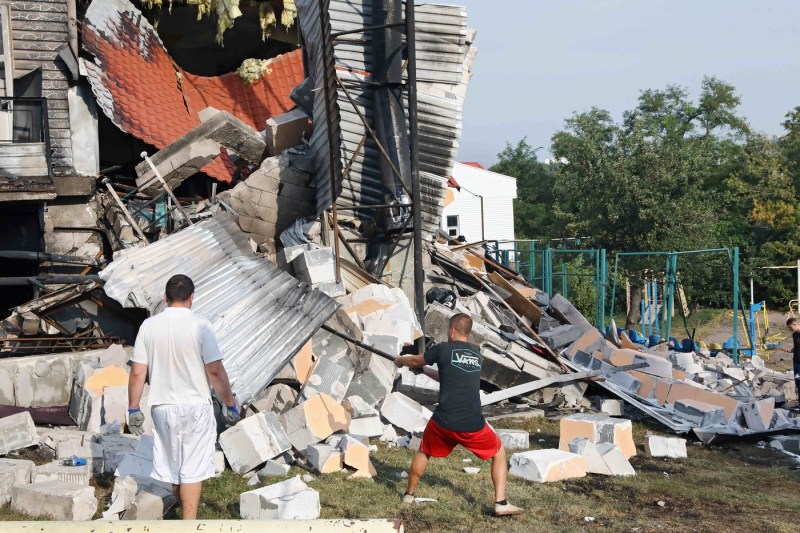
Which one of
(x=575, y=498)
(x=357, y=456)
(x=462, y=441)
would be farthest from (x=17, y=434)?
(x=575, y=498)

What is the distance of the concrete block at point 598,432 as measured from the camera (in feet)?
26.8

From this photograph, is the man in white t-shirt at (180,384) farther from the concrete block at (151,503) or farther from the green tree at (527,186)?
the green tree at (527,186)

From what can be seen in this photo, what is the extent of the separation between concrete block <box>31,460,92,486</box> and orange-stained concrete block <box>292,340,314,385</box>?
104 inches

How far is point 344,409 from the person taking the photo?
8.34 m

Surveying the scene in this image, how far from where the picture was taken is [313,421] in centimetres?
788

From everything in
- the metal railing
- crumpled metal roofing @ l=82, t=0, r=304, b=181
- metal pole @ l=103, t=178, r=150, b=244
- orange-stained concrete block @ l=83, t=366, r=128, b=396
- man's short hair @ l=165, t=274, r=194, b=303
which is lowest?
orange-stained concrete block @ l=83, t=366, r=128, b=396

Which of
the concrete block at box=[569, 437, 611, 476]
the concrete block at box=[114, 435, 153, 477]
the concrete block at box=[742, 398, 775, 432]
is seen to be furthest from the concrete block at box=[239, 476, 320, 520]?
the concrete block at box=[742, 398, 775, 432]

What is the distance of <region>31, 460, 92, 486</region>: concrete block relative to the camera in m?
6.44

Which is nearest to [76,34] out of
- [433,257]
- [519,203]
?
[433,257]

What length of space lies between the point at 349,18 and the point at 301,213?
2.87 metres

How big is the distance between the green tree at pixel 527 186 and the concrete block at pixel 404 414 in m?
46.8

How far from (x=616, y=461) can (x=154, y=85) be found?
1021 cm

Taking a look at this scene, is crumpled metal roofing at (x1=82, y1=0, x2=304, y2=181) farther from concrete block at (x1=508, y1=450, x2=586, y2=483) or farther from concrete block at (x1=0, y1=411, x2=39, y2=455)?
concrete block at (x1=508, y1=450, x2=586, y2=483)

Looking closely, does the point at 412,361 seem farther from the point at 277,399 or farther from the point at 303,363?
the point at 303,363
